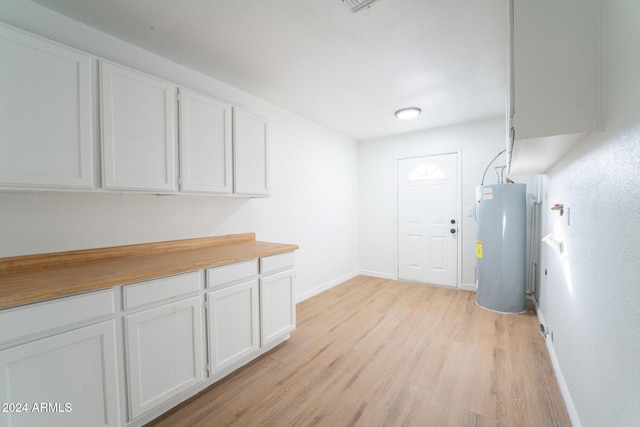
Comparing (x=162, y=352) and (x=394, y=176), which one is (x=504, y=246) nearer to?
(x=394, y=176)

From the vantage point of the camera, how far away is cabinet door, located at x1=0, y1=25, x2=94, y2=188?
1276 mm

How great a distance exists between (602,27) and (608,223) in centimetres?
83

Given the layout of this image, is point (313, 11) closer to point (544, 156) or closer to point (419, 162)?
point (544, 156)

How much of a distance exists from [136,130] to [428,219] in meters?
3.88

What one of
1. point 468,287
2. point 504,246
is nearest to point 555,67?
point 504,246

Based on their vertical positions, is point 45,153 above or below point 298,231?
above

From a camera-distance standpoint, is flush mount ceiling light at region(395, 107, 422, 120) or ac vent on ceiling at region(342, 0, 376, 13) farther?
flush mount ceiling light at region(395, 107, 422, 120)

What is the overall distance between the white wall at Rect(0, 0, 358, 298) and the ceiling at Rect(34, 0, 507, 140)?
0.42 ft

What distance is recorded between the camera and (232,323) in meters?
1.92

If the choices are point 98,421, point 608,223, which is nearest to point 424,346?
point 608,223

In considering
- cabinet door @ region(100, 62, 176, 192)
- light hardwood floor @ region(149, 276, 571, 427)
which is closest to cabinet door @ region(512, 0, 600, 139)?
light hardwood floor @ region(149, 276, 571, 427)

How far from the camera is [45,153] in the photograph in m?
1.38

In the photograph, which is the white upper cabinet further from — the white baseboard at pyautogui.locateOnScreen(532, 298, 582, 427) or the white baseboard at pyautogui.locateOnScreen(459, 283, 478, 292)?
the white baseboard at pyautogui.locateOnScreen(459, 283, 478, 292)

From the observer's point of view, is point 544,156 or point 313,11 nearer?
point 313,11
